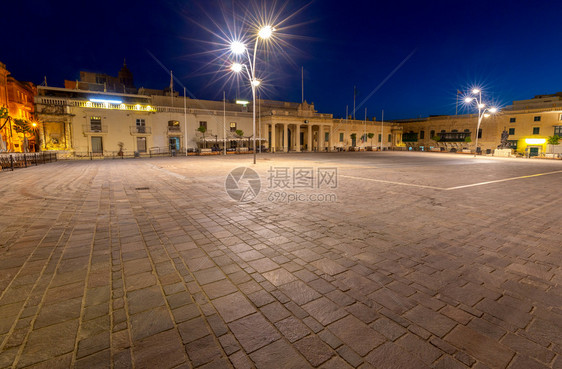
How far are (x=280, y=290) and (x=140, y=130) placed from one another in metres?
37.4

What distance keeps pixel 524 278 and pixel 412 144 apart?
6489cm

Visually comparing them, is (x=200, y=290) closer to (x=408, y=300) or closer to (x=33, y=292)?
(x=33, y=292)

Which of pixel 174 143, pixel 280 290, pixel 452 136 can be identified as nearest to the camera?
pixel 280 290

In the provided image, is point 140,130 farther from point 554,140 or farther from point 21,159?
point 554,140

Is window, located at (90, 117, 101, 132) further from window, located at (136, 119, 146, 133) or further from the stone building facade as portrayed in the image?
window, located at (136, 119, 146, 133)

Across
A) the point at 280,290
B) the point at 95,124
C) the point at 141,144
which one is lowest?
the point at 280,290

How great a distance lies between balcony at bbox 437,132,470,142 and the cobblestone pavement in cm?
5520

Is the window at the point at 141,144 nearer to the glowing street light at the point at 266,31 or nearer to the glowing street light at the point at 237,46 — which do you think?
the glowing street light at the point at 237,46

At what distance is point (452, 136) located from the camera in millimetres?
54250

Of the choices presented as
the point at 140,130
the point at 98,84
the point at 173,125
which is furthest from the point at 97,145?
the point at 98,84

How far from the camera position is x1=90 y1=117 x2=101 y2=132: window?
32.1m

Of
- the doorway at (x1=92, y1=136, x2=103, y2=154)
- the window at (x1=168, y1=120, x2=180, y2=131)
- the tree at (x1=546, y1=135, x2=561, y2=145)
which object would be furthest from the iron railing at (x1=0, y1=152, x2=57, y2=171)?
the tree at (x1=546, y1=135, x2=561, y2=145)

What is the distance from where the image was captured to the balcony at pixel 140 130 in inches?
1357

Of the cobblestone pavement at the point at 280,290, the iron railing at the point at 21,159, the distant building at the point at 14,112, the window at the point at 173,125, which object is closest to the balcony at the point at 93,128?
the distant building at the point at 14,112
